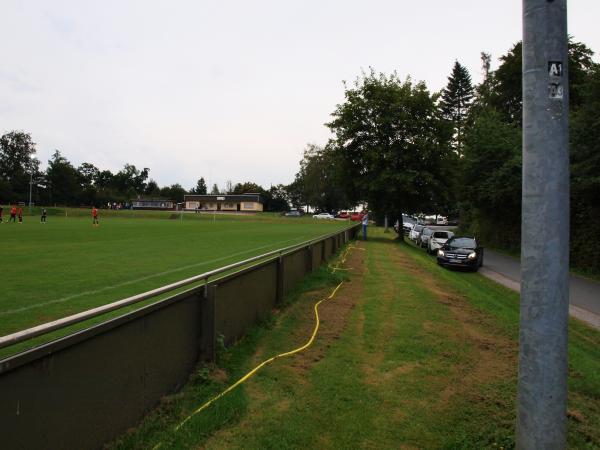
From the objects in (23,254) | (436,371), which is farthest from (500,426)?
(23,254)

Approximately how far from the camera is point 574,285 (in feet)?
57.2

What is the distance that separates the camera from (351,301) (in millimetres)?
9906

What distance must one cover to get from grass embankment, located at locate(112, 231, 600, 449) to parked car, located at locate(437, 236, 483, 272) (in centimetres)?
1255

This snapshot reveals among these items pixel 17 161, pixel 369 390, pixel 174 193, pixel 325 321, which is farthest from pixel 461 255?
pixel 174 193

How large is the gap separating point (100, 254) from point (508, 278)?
52.3 ft

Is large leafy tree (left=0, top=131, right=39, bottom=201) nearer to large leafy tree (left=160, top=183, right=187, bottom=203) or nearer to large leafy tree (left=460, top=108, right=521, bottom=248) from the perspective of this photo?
large leafy tree (left=160, top=183, right=187, bottom=203)

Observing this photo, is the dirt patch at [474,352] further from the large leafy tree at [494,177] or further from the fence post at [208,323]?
the large leafy tree at [494,177]

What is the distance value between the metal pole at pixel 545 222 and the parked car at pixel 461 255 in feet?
64.3

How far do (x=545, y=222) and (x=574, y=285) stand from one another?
17.4 metres

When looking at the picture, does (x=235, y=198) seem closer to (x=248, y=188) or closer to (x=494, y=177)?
(x=248, y=188)

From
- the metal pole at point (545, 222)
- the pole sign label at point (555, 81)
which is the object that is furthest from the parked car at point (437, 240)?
the pole sign label at point (555, 81)

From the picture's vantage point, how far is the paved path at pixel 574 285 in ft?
41.1

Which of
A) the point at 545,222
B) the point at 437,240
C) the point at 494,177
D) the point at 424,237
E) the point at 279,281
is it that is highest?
the point at 494,177

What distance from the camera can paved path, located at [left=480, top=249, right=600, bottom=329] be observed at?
1253 centimetres
